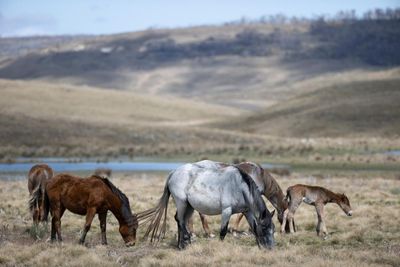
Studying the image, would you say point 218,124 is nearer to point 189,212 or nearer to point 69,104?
point 69,104

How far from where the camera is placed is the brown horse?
14.9 m

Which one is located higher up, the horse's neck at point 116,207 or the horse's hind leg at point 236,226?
the horse's neck at point 116,207

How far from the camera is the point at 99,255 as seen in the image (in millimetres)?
13820

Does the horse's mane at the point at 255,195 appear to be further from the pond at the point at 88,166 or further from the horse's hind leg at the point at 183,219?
the pond at the point at 88,166

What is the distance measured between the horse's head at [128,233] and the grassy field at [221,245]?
196mm

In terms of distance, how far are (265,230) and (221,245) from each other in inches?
35.1

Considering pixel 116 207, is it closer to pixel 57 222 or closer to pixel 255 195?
pixel 57 222

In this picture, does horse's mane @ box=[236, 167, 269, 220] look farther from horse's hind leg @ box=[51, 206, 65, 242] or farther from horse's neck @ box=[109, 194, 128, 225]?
horse's hind leg @ box=[51, 206, 65, 242]

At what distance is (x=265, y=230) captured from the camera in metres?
14.9

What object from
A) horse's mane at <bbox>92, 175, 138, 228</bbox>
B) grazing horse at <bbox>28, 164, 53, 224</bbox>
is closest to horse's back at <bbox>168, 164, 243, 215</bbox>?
horse's mane at <bbox>92, 175, 138, 228</bbox>

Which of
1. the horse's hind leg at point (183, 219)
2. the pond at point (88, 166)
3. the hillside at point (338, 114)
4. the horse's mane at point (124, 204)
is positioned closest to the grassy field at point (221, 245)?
the horse's hind leg at point (183, 219)

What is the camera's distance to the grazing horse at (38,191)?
16.7 m

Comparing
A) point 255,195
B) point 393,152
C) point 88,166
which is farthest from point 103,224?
point 393,152

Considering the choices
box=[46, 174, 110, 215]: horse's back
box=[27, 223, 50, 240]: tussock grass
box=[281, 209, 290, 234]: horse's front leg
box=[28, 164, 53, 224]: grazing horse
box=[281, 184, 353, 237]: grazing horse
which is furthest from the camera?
box=[281, 184, 353, 237]: grazing horse
